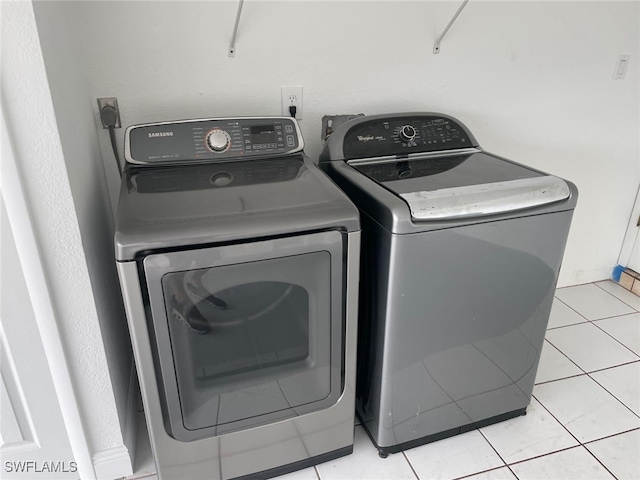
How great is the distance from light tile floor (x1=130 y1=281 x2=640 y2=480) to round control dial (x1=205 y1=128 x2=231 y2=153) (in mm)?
971

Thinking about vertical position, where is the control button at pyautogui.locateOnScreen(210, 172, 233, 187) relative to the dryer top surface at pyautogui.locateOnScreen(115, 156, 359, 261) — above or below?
above

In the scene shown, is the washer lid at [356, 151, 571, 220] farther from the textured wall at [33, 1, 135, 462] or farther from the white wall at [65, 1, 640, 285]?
the textured wall at [33, 1, 135, 462]

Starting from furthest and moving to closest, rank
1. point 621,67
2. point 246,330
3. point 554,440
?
point 621,67
point 554,440
point 246,330

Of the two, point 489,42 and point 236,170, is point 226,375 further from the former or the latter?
point 489,42

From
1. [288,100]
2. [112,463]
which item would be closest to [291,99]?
[288,100]

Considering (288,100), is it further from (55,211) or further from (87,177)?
(55,211)

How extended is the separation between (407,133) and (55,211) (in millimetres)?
1123

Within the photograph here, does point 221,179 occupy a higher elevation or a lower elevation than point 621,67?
lower

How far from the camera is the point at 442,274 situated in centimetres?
135

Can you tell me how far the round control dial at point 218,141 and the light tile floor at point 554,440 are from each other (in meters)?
0.97

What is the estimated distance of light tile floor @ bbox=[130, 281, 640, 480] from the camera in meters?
1.54

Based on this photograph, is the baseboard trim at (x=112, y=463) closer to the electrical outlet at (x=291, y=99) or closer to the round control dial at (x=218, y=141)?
the round control dial at (x=218, y=141)

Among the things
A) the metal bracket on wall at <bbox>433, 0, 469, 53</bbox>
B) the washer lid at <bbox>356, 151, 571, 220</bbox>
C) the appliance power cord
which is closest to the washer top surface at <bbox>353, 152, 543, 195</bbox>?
the washer lid at <bbox>356, 151, 571, 220</bbox>

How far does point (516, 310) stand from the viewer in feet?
4.98
